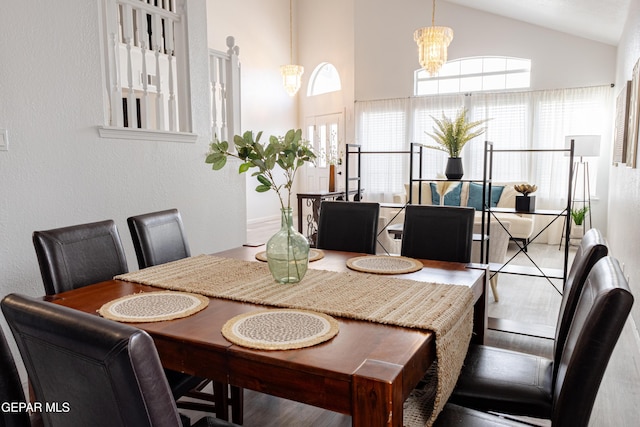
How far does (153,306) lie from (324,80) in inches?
320

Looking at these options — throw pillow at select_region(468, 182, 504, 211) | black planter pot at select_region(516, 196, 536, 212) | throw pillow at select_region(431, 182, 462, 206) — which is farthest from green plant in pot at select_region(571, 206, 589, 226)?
black planter pot at select_region(516, 196, 536, 212)

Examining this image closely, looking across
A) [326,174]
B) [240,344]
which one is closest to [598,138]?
[326,174]

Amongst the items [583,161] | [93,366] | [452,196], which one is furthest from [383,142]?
[93,366]

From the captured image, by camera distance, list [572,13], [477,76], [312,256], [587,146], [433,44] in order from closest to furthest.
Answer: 1. [312,256]
2. [572,13]
3. [587,146]
4. [433,44]
5. [477,76]

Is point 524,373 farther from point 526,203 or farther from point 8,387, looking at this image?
point 526,203

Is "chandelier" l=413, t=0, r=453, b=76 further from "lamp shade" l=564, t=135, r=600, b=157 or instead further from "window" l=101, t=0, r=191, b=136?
"window" l=101, t=0, r=191, b=136

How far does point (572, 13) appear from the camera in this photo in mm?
5461

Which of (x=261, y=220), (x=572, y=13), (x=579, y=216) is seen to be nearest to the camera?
(x=572, y=13)

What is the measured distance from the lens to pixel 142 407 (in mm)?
742

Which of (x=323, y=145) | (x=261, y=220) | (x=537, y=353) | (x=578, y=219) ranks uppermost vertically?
(x=323, y=145)

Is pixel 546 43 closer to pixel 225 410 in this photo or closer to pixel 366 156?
pixel 366 156

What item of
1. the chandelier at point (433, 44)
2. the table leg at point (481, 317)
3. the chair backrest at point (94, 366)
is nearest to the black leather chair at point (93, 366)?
the chair backrest at point (94, 366)

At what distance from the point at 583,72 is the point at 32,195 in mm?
6934

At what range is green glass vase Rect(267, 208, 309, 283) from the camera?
1.69 metres
